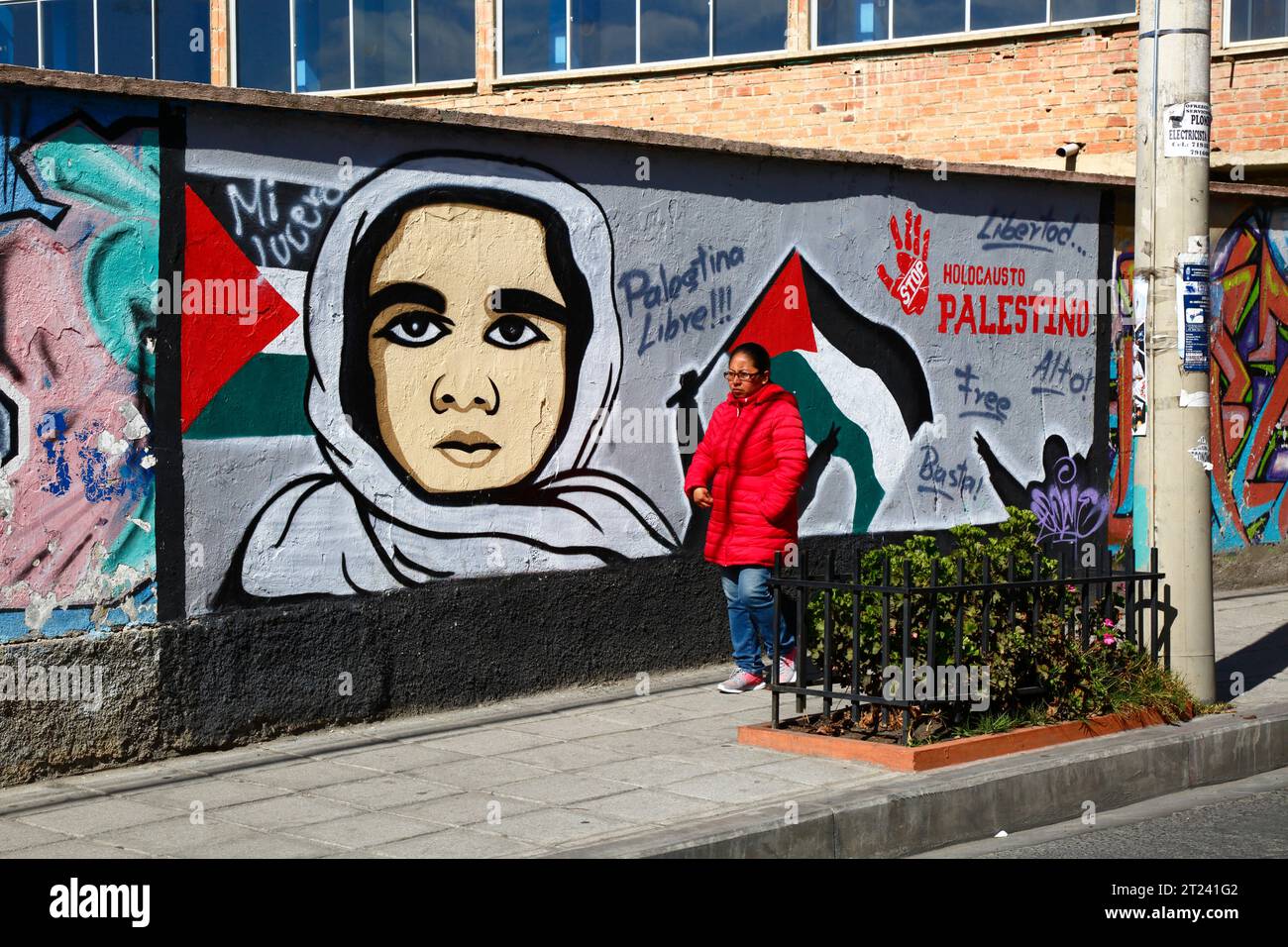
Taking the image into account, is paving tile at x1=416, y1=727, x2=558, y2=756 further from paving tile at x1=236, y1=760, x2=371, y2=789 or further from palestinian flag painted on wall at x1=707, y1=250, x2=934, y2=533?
palestinian flag painted on wall at x1=707, y1=250, x2=934, y2=533

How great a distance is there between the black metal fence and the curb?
0.45 meters

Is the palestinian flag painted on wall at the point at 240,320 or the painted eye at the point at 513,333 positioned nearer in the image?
the palestinian flag painted on wall at the point at 240,320

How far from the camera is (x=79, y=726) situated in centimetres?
662

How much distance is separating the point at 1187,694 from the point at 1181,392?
4.97 feet

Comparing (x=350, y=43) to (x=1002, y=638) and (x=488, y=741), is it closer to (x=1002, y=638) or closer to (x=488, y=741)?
(x=488, y=741)

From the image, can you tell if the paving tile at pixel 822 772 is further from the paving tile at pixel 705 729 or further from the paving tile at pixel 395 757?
the paving tile at pixel 395 757

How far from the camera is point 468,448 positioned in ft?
26.4

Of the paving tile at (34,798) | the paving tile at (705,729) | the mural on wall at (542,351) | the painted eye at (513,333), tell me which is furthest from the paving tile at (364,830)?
the painted eye at (513,333)

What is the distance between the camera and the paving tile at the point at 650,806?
5.85 meters

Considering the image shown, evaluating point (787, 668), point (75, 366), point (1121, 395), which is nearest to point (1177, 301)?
point (787, 668)

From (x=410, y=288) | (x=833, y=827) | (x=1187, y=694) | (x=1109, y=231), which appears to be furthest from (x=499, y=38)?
(x=833, y=827)

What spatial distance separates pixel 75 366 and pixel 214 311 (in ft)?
2.31
